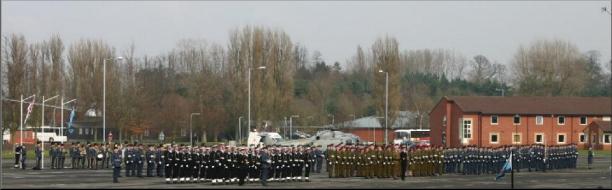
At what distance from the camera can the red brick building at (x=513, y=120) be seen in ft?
276

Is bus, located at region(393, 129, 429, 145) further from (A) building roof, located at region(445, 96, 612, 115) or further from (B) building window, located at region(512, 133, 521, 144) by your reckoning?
(B) building window, located at region(512, 133, 521, 144)

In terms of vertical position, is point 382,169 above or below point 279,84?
below

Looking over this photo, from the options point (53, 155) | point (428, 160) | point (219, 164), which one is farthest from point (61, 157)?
point (428, 160)

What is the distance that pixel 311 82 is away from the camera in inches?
4582

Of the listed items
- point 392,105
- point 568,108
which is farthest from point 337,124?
point 568,108

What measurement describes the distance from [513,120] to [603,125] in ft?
24.4

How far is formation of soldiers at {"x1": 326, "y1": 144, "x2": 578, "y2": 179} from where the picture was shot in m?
36.1

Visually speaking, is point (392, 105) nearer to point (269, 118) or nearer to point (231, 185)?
point (269, 118)

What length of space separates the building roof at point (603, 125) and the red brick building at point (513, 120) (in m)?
1.45

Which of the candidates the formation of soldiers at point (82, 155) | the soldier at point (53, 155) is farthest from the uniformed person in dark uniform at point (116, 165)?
the soldier at point (53, 155)

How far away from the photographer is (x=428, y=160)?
3834 cm

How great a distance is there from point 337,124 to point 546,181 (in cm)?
6474

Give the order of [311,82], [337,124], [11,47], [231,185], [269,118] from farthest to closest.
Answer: [311,82]
[337,124]
[269,118]
[11,47]
[231,185]

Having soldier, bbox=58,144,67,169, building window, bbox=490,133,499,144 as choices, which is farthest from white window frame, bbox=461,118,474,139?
soldier, bbox=58,144,67,169
